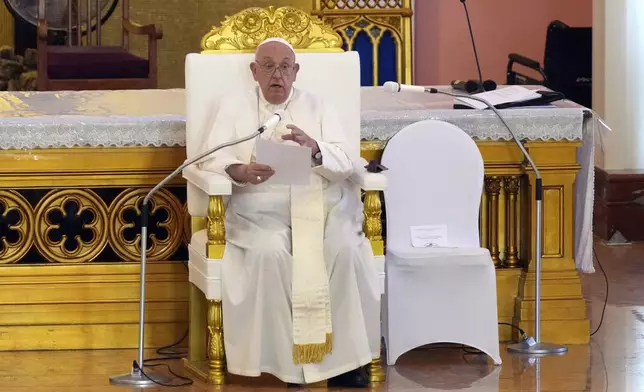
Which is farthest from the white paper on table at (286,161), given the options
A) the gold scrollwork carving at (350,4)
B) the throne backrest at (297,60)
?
the gold scrollwork carving at (350,4)

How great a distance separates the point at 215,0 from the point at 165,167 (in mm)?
5977

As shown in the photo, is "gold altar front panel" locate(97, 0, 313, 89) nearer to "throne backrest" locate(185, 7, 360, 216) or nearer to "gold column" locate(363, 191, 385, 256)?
"throne backrest" locate(185, 7, 360, 216)

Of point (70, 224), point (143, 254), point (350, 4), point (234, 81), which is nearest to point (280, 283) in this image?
point (143, 254)

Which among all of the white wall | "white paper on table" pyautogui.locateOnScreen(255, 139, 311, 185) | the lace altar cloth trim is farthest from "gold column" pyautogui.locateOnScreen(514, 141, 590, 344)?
the white wall

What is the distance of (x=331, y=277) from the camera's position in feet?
16.8

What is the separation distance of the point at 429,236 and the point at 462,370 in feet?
1.85

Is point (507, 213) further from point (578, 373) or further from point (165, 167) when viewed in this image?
point (165, 167)

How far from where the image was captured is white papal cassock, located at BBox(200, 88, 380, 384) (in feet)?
16.6

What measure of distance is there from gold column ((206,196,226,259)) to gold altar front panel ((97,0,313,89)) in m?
6.56

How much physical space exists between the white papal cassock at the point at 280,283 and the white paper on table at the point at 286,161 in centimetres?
16

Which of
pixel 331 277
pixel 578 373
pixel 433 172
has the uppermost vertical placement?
pixel 433 172

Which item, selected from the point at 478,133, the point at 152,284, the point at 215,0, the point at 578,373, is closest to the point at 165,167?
the point at 152,284

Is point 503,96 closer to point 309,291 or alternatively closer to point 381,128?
point 381,128

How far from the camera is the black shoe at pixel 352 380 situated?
5.16m
